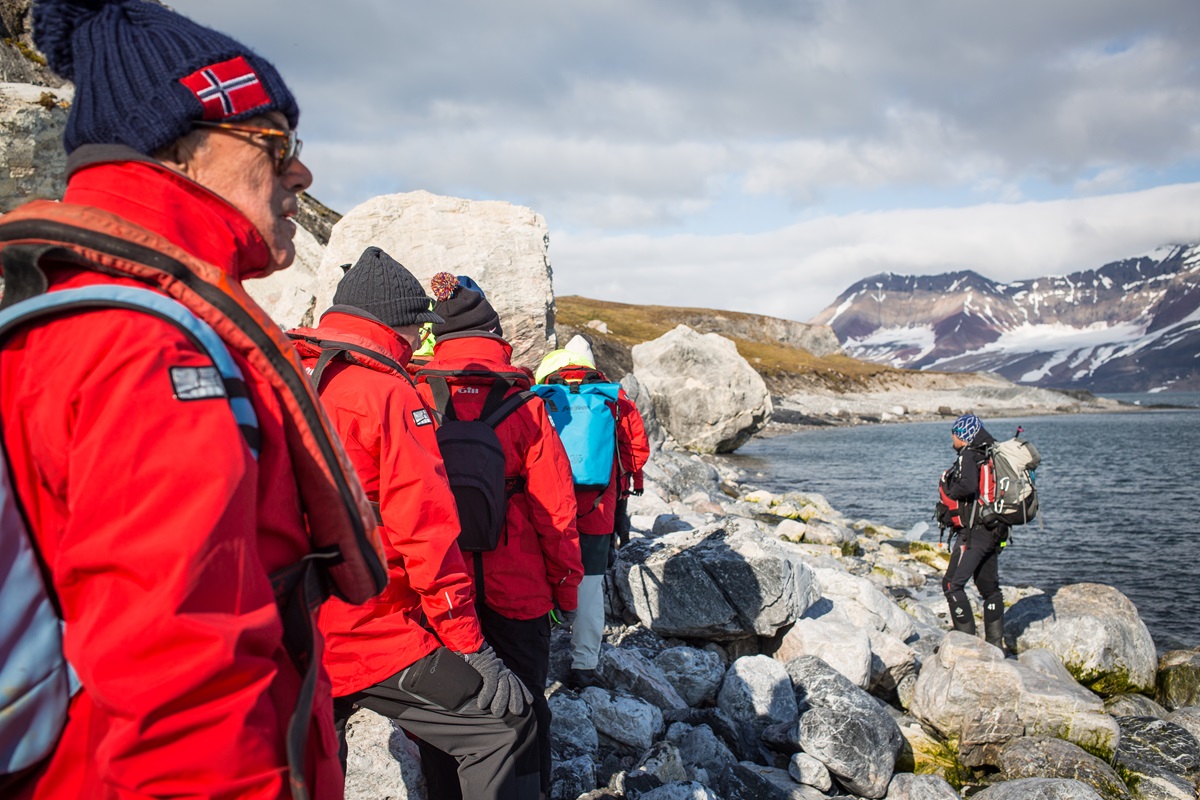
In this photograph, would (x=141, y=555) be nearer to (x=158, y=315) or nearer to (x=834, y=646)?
(x=158, y=315)

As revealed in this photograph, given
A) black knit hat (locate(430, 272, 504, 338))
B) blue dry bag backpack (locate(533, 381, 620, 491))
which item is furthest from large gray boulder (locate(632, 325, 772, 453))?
black knit hat (locate(430, 272, 504, 338))

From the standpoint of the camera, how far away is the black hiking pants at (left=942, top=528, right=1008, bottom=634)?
9.51 m

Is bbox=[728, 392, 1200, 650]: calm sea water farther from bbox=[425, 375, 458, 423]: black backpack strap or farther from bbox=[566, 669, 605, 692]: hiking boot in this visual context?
bbox=[425, 375, 458, 423]: black backpack strap

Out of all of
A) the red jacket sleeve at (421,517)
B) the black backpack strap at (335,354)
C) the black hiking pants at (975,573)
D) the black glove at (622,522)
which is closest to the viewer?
the red jacket sleeve at (421,517)

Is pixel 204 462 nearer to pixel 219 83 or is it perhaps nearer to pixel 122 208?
pixel 122 208

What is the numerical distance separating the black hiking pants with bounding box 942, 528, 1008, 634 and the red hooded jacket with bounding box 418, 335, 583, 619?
289 inches

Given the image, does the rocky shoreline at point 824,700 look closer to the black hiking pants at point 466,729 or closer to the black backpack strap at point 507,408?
the black hiking pants at point 466,729

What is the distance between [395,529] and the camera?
279 cm

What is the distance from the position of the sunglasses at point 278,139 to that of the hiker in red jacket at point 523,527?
2403mm

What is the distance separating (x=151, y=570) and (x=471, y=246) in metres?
11.0

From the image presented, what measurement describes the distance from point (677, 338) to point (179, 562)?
39536mm

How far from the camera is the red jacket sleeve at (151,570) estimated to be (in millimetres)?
1226

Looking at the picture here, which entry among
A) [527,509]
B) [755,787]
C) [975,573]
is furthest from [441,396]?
[975,573]

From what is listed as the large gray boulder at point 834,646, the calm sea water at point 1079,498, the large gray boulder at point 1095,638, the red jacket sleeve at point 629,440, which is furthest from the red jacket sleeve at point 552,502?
the calm sea water at point 1079,498
